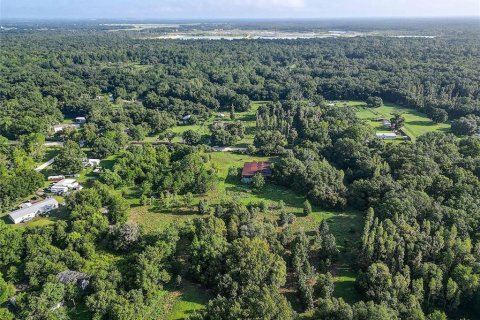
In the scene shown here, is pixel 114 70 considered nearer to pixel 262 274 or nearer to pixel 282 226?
pixel 282 226

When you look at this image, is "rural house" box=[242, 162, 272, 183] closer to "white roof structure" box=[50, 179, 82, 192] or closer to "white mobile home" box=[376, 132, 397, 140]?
"white roof structure" box=[50, 179, 82, 192]

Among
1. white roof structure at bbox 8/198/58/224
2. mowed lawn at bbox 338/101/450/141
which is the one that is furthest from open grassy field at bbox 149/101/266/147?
white roof structure at bbox 8/198/58/224

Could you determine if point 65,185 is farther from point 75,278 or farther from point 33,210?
point 75,278

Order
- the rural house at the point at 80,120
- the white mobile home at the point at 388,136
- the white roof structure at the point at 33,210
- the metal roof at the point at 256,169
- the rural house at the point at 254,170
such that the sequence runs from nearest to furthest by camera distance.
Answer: the white roof structure at the point at 33,210 → the rural house at the point at 254,170 → the metal roof at the point at 256,169 → the white mobile home at the point at 388,136 → the rural house at the point at 80,120

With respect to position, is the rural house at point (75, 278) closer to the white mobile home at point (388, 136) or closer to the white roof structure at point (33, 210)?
the white roof structure at point (33, 210)

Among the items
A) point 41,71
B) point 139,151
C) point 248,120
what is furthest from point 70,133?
point 41,71

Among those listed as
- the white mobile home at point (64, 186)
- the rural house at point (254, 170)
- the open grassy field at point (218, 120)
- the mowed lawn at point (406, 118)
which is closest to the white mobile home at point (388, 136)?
the mowed lawn at point (406, 118)
